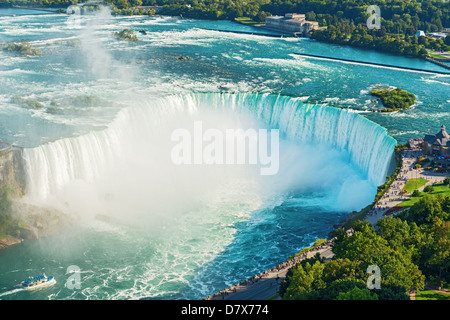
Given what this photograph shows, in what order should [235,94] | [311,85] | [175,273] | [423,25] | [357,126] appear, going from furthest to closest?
[423,25], [311,85], [235,94], [357,126], [175,273]

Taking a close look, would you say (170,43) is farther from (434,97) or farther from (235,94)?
(434,97)

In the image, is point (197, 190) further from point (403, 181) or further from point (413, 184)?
point (413, 184)

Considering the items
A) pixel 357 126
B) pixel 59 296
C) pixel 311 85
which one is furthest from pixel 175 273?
pixel 311 85

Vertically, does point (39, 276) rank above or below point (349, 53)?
below

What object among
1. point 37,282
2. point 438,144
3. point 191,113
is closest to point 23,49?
point 191,113

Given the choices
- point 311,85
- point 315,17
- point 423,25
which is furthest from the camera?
point 315,17

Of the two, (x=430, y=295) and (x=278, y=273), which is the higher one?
(x=430, y=295)

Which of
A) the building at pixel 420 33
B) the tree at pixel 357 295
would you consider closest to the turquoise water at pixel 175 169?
the tree at pixel 357 295

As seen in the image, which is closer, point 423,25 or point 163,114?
point 163,114
